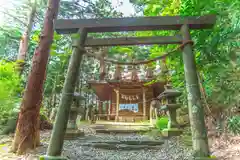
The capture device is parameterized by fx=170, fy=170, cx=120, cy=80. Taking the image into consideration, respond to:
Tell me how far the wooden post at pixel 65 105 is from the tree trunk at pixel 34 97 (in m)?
1.28

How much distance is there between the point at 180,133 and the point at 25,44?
822 cm

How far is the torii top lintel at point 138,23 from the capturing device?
9.81ft

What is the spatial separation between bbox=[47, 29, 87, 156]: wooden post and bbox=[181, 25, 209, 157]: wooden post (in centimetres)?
181

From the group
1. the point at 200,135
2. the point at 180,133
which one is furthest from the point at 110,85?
the point at 200,135

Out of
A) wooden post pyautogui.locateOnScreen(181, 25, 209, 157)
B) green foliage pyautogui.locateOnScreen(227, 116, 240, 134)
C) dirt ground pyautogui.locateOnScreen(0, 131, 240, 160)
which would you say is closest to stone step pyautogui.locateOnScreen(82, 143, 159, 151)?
dirt ground pyautogui.locateOnScreen(0, 131, 240, 160)

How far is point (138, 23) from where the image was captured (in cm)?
302

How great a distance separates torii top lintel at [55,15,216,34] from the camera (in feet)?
9.81

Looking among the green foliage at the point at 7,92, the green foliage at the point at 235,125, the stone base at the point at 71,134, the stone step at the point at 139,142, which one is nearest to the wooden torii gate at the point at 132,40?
the green foliage at the point at 235,125

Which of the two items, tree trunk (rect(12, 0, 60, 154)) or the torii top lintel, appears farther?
tree trunk (rect(12, 0, 60, 154))

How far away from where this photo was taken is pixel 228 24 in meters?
3.12

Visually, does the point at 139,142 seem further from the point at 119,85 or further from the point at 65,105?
the point at 119,85

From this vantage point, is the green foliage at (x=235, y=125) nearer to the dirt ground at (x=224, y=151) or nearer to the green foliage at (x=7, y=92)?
the dirt ground at (x=224, y=151)

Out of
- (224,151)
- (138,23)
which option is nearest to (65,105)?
(138,23)

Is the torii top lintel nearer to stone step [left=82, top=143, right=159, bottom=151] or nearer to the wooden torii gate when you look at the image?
the wooden torii gate
